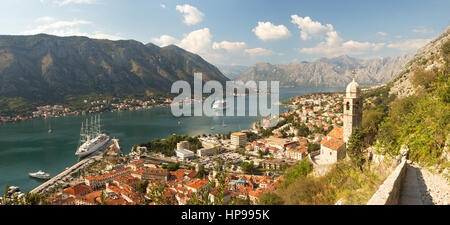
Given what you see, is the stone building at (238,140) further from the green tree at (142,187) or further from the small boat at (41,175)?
the small boat at (41,175)

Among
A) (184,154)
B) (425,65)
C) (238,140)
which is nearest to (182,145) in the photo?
(184,154)

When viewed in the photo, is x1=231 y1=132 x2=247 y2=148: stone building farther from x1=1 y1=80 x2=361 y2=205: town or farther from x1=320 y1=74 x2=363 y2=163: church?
x1=320 y1=74 x2=363 y2=163: church

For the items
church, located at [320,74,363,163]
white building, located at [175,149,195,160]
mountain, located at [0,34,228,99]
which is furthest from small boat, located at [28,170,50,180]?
mountain, located at [0,34,228,99]

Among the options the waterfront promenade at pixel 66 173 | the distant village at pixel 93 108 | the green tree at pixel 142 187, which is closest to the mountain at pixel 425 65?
the green tree at pixel 142 187

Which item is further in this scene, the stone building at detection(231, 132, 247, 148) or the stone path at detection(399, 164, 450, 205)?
the stone building at detection(231, 132, 247, 148)

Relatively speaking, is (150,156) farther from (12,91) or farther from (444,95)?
(12,91)
